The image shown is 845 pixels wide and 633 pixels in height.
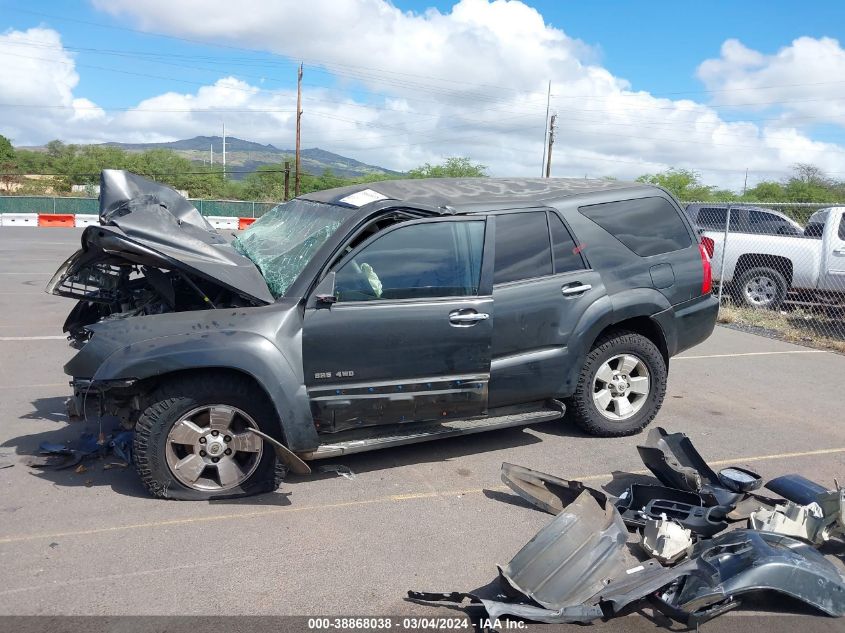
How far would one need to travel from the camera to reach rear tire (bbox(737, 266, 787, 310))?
480 inches

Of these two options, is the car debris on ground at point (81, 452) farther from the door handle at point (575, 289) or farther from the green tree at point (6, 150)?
the green tree at point (6, 150)

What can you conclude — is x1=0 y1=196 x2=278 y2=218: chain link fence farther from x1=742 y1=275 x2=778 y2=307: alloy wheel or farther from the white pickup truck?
x1=742 y1=275 x2=778 y2=307: alloy wheel

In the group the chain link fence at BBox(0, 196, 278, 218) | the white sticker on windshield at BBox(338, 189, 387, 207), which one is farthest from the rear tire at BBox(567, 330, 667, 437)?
the chain link fence at BBox(0, 196, 278, 218)

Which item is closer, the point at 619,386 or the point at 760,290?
the point at 619,386

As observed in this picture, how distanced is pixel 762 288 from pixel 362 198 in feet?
30.9

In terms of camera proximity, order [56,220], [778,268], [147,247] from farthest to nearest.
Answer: [56,220] < [778,268] < [147,247]

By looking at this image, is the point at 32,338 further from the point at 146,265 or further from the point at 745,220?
→ the point at 745,220

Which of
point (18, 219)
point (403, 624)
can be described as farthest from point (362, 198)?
point (18, 219)

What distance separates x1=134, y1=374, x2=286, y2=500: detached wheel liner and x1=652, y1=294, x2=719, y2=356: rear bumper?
10.4ft

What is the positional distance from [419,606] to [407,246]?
7.46 feet

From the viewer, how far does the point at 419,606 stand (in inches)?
134

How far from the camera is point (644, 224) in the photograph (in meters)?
5.91

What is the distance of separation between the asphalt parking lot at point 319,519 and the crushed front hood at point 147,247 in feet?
4.31

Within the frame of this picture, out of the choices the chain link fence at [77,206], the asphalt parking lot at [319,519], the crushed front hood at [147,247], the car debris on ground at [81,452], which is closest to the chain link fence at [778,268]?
the asphalt parking lot at [319,519]
